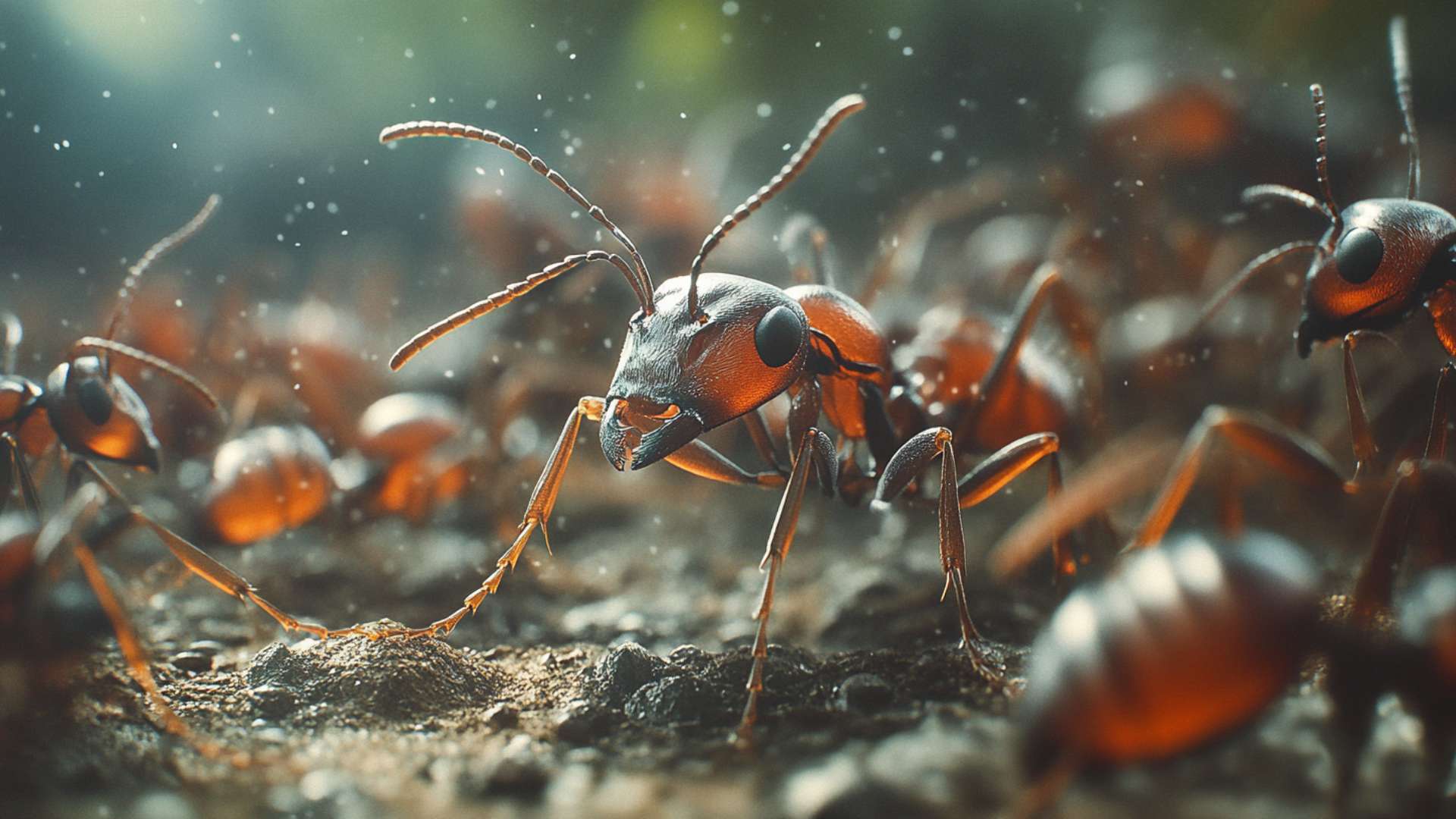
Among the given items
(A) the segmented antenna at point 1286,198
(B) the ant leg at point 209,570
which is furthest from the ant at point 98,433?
(A) the segmented antenna at point 1286,198

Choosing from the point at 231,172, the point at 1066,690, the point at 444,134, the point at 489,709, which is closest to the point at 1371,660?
the point at 1066,690

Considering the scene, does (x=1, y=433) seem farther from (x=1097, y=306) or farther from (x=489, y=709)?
(x=1097, y=306)

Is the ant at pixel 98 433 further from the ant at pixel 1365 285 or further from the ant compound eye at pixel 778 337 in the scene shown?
the ant at pixel 1365 285

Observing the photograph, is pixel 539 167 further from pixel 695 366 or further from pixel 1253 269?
pixel 1253 269

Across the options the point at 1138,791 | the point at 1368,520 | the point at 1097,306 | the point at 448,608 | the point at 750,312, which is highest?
the point at 1097,306

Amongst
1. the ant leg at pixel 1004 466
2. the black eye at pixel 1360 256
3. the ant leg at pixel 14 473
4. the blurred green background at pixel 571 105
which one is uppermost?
the blurred green background at pixel 571 105

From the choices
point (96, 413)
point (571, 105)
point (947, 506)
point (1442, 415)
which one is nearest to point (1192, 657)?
point (947, 506)
